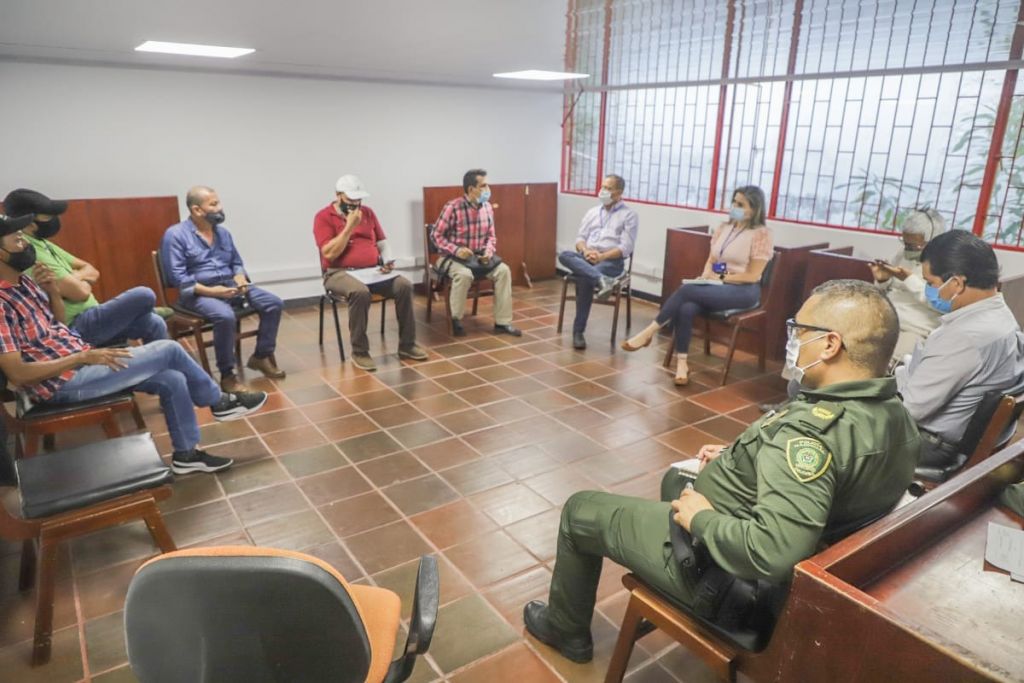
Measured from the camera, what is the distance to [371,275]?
4523mm

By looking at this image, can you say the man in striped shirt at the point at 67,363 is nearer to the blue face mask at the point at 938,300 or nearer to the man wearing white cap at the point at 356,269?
the man wearing white cap at the point at 356,269

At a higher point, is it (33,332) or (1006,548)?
(33,332)

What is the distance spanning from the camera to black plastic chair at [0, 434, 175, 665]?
6.20 feet

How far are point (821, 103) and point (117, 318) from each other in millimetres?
4743

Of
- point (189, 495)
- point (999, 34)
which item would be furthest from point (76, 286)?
point (999, 34)

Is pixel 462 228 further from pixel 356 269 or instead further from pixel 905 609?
pixel 905 609

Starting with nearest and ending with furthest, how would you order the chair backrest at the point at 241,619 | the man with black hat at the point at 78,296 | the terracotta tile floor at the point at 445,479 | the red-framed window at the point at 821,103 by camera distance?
the chair backrest at the point at 241,619
the terracotta tile floor at the point at 445,479
the man with black hat at the point at 78,296
the red-framed window at the point at 821,103

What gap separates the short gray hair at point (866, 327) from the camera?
1482 mm

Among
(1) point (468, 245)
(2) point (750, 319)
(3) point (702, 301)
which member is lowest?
(2) point (750, 319)

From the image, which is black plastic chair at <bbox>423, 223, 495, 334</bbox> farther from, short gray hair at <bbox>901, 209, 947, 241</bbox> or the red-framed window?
short gray hair at <bbox>901, 209, 947, 241</bbox>

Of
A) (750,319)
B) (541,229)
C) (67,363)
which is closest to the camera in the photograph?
(67,363)

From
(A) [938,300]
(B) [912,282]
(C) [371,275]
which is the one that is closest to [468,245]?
(C) [371,275]

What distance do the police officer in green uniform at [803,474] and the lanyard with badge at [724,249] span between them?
8.77ft

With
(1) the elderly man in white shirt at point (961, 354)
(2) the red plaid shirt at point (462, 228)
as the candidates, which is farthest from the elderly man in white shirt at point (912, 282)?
(2) the red plaid shirt at point (462, 228)
